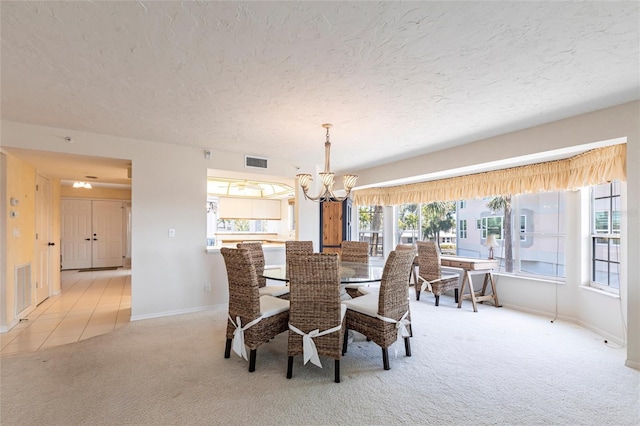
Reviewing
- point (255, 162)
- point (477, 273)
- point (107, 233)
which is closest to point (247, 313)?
point (255, 162)

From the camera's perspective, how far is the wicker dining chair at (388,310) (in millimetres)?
2615

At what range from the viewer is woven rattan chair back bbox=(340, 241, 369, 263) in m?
4.33

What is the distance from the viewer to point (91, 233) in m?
8.38

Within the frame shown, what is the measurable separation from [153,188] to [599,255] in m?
5.78

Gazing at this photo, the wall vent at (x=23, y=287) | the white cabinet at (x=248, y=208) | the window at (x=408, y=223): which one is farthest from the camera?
the white cabinet at (x=248, y=208)

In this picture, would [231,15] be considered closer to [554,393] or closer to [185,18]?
[185,18]

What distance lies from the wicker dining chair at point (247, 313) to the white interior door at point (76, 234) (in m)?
7.74

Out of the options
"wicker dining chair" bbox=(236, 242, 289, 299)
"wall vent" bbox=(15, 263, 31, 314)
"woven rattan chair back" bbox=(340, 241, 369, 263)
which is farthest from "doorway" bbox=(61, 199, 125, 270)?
"woven rattan chair back" bbox=(340, 241, 369, 263)

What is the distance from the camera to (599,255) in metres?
3.83

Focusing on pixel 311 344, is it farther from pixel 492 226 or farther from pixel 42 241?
pixel 42 241

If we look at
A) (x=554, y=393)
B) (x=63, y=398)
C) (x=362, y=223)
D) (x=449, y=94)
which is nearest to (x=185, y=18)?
(x=449, y=94)

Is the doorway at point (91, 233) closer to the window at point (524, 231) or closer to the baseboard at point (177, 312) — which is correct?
the baseboard at point (177, 312)

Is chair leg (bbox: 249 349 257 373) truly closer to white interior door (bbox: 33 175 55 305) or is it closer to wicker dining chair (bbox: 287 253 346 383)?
wicker dining chair (bbox: 287 253 346 383)

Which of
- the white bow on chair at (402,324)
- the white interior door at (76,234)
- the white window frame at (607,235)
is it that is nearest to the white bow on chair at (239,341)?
the white bow on chair at (402,324)
